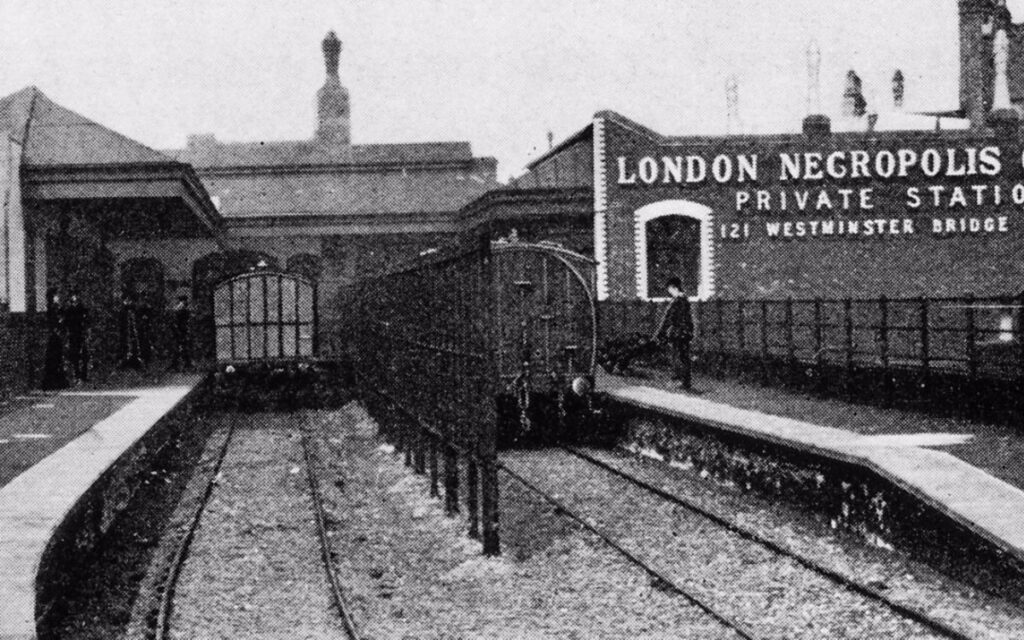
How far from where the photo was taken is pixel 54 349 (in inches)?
741

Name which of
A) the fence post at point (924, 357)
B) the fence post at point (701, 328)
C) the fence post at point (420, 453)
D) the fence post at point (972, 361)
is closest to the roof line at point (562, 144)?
the fence post at point (701, 328)

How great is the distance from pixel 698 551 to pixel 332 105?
46.4 metres

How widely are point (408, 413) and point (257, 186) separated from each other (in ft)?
88.1

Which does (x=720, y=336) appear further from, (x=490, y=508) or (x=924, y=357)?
(x=490, y=508)

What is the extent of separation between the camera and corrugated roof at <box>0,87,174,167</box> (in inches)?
810

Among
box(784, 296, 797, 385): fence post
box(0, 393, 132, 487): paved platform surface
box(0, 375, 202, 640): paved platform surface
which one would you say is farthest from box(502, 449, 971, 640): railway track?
box(0, 393, 132, 487): paved platform surface

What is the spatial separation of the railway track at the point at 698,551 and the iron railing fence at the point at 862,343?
3315 millimetres

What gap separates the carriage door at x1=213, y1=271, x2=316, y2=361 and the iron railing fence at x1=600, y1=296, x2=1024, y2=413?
261 inches

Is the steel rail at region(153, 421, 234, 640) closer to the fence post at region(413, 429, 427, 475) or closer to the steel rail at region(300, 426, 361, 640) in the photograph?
the steel rail at region(300, 426, 361, 640)

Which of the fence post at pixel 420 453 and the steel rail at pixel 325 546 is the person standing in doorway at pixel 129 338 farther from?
the fence post at pixel 420 453

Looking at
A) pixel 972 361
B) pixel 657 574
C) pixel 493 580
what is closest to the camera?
pixel 657 574

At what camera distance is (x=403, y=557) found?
372 inches

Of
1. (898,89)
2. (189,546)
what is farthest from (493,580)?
(898,89)

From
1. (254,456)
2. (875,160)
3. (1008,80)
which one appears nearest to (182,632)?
(254,456)
